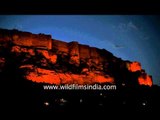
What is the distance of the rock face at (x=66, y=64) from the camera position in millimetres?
6965

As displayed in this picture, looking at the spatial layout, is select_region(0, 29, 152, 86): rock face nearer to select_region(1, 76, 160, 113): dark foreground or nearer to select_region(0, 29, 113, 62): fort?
select_region(0, 29, 113, 62): fort

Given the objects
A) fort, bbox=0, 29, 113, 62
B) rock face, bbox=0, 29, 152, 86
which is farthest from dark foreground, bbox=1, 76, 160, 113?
fort, bbox=0, 29, 113, 62

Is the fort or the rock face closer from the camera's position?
the rock face

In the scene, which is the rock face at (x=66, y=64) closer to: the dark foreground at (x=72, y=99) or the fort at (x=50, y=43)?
the fort at (x=50, y=43)

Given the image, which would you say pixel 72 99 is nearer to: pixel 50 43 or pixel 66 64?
pixel 66 64

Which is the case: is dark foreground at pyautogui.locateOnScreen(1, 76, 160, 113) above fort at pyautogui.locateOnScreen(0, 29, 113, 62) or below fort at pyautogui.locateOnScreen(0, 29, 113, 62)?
below

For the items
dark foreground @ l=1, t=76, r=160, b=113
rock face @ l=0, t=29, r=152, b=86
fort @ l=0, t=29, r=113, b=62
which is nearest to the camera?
dark foreground @ l=1, t=76, r=160, b=113

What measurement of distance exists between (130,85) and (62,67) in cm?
171

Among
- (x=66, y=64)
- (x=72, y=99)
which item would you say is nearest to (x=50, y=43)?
(x=66, y=64)

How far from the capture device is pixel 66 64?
725 cm

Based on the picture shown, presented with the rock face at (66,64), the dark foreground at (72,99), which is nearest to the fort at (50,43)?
the rock face at (66,64)

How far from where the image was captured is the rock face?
6.96 m
